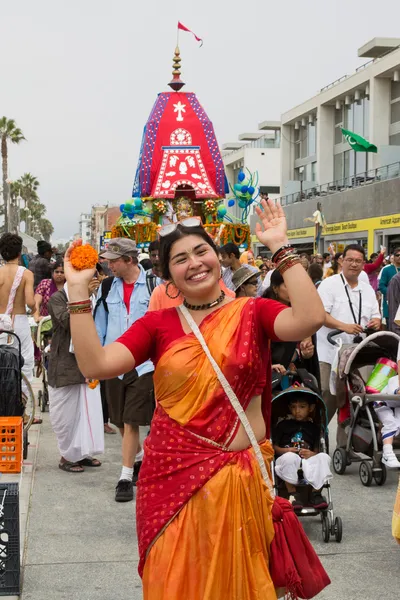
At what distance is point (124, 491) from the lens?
21.5 feet

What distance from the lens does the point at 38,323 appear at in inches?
392

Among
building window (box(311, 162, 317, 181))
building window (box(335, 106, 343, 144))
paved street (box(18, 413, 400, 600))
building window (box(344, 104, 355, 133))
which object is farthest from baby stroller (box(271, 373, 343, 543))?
building window (box(311, 162, 317, 181))

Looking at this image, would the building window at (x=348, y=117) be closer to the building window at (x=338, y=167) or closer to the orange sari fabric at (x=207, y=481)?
the building window at (x=338, y=167)

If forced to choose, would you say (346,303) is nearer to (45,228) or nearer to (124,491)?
(124,491)

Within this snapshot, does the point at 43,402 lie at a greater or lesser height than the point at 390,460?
lesser

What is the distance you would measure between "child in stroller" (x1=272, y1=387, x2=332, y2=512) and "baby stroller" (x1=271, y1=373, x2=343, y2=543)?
14mm

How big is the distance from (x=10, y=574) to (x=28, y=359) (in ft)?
15.1

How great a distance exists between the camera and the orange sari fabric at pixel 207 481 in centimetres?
302

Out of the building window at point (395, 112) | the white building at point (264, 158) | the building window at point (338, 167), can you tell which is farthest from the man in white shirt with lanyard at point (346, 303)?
the white building at point (264, 158)

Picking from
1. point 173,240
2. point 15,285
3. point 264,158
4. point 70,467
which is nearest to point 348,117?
point 264,158

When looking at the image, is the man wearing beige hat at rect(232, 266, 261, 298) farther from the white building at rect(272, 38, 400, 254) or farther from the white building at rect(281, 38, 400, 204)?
the white building at rect(281, 38, 400, 204)

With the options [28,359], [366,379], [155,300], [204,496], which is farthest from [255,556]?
[28,359]

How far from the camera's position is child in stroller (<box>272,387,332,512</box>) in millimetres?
5668

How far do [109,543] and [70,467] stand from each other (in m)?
2.11
